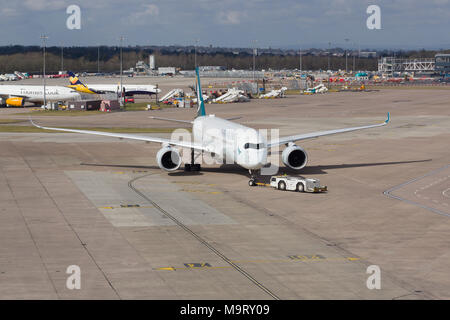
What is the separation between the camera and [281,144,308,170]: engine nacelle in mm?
56281

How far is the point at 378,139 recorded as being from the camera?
281 feet

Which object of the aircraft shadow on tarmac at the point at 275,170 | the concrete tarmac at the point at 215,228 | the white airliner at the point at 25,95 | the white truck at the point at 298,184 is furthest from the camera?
the white airliner at the point at 25,95

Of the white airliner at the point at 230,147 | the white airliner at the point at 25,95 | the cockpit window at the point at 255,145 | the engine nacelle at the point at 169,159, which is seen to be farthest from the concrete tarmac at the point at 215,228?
the white airliner at the point at 25,95

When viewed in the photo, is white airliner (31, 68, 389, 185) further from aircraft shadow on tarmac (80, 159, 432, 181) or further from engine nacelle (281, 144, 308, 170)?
aircraft shadow on tarmac (80, 159, 432, 181)

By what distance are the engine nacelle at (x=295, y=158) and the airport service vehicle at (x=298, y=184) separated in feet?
14.0

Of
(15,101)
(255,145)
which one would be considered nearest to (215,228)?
(255,145)

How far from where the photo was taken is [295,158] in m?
56.6

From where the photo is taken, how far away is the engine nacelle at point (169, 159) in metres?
56.7

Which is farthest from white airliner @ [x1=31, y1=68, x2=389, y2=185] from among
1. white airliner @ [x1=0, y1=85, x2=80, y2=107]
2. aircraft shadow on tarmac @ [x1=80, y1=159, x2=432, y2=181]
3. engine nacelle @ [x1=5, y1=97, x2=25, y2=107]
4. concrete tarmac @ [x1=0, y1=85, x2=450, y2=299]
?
white airliner @ [x1=0, y1=85, x2=80, y2=107]

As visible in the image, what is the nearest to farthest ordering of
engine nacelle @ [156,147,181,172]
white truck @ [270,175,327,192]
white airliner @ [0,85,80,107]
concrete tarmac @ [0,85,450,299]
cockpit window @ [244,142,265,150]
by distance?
concrete tarmac @ [0,85,450,299] → cockpit window @ [244,142,265,150] → white truck @ [270,175,327,192] → engine nacelle @ [156,147,181,172] → white airliner @ [0,85,80,107]

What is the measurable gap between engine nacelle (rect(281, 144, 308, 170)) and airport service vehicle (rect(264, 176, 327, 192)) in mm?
4263

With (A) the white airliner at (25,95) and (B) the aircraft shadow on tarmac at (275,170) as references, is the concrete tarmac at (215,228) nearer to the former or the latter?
(B) the aircraft shadow on tarmac at (275,170)
